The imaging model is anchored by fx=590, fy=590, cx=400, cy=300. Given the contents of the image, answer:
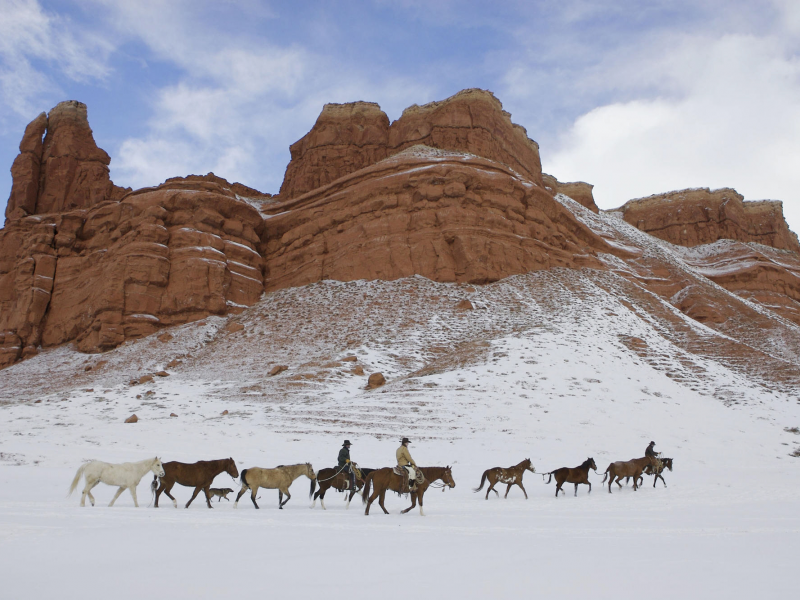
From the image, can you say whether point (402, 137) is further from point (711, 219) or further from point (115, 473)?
point (115, 473)

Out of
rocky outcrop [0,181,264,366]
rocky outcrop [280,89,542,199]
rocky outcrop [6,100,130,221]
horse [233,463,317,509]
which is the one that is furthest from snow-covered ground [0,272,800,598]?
rocky outcrop [280,89,542,199]

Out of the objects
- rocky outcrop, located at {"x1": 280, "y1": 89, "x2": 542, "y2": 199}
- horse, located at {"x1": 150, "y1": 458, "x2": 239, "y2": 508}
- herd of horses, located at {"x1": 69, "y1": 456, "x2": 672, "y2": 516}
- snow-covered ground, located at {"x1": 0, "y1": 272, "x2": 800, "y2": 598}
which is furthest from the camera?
rocky outcrop, located at {"x1": 280, "y1": 89, "x2": 542, "y2": 199}

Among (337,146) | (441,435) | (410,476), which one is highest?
(337,146)

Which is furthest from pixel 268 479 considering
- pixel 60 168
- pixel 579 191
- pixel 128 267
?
pixel 579 191

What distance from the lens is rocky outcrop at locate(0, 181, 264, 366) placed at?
4769cm

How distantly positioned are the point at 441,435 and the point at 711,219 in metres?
91.5

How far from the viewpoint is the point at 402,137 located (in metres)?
77.9

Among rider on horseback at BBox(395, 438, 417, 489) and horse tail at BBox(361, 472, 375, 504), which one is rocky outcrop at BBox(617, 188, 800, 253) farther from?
horse tail at BBox(361, 472, 375, 504)

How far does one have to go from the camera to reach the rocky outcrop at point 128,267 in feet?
156

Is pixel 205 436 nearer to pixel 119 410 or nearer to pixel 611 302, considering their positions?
pixel 119 410

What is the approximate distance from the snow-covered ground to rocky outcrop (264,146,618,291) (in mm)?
2573

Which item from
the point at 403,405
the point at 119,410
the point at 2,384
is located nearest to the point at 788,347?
the point at 403,405

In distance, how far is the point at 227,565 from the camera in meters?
6.69

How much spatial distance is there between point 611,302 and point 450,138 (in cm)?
3555
